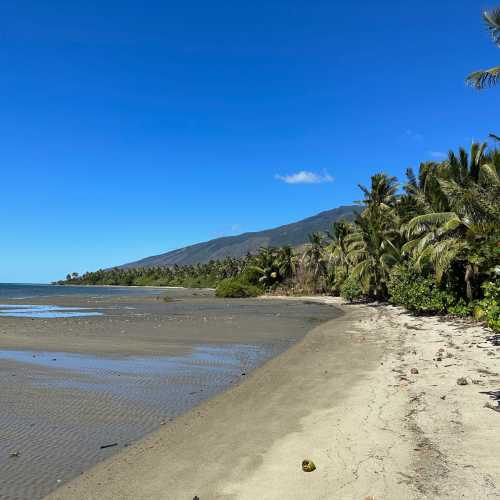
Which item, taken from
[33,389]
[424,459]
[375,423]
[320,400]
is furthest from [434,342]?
[33,389]

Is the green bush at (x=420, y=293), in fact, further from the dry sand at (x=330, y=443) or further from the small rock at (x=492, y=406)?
the small rock at (x=492, y=406)

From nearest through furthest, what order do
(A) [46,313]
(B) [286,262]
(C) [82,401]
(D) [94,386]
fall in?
(C) [82,401] < (D) [94,386] < (A) [46,313] < (B) [286,262]

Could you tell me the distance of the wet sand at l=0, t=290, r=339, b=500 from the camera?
21.6 feet

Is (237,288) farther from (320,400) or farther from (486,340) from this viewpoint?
(320,400)

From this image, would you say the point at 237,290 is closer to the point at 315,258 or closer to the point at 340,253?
the point at 315,258

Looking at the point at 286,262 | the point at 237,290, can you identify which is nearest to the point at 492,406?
the point at 237,290

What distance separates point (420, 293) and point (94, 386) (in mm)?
21432

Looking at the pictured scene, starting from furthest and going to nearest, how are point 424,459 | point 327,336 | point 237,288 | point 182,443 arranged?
point 237,288 → point 327,336 → point 182,443 → point 424,459

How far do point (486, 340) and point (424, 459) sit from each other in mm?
11579

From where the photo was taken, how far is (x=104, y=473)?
5.98m

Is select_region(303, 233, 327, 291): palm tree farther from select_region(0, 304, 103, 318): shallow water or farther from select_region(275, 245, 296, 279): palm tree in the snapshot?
select_region(0, 304, 103, 318): shallow water

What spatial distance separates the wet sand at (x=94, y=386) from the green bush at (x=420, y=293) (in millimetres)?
8879

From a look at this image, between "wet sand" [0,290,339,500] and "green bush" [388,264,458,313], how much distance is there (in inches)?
350

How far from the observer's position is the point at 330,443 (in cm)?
650
